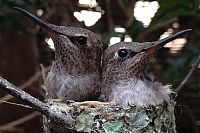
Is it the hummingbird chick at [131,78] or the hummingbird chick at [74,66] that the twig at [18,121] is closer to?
the hummingbird chick at [74,66]

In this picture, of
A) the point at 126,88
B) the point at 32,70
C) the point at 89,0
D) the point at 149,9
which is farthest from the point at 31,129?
the point at 126,88

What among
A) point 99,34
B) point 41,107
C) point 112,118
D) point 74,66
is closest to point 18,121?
point 99,34

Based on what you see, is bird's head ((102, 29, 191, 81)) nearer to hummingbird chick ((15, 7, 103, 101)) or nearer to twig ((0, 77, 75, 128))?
hummingbird chick ((15, 7, 103, 101))

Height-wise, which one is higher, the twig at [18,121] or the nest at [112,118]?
the nest at [112,118]

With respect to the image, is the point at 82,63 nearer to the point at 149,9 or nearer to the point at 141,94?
the point at 141,94

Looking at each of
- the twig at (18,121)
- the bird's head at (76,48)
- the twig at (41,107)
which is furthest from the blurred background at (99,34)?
the twig at (41,107)

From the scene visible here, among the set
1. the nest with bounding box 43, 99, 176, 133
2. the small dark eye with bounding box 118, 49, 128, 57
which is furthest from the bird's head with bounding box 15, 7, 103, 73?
the nest with bounding box 43, 99, 176, 133
